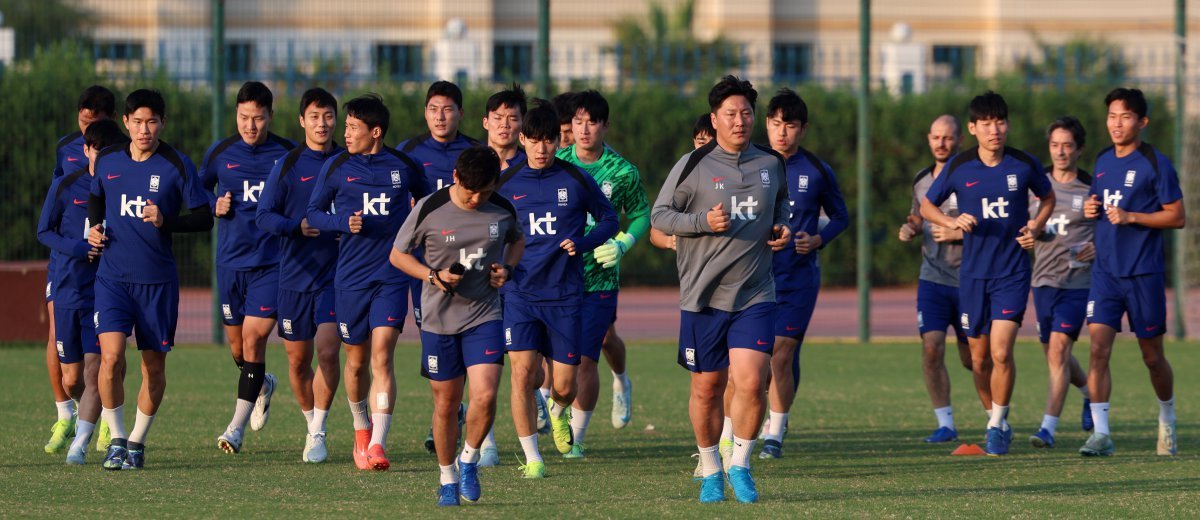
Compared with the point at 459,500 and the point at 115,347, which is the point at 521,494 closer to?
the point at 459,500

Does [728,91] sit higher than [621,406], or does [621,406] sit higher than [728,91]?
[728,91]

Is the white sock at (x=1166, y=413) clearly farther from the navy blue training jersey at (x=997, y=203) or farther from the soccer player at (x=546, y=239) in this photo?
the soccer player at (x=546, y=239)

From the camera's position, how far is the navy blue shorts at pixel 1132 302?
1068 centimetres

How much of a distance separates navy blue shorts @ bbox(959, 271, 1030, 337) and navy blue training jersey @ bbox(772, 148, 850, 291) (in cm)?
99

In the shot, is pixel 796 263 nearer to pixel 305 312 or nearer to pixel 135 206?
pixel 305 312

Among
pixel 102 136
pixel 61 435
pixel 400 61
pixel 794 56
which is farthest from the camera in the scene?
pixel 794 56

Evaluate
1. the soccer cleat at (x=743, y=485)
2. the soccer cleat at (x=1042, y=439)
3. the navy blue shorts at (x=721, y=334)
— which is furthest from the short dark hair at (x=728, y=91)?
the soccer cleat at (x=1042, y=439)

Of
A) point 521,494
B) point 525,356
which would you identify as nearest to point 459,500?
point 521,494

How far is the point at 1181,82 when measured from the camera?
18.8 m

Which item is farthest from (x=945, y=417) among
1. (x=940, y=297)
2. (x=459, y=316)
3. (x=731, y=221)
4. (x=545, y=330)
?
(x=459, y=316)

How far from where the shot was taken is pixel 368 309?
10000 mm

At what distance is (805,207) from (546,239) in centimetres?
187

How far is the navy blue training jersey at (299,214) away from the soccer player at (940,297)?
12.8 feet

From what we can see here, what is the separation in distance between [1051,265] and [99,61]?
1196cm
